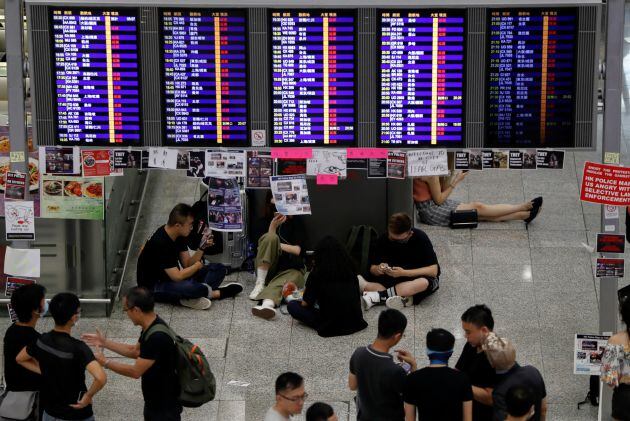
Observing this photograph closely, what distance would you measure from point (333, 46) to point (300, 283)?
3.45 m

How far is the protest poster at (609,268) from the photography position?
33.3 feet

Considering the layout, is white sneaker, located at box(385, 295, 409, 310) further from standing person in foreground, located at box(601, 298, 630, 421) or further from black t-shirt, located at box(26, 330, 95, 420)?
black t-shirt, located at box(26, 330, 95, 420)

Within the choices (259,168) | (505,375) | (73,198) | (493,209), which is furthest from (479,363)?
(493,209)

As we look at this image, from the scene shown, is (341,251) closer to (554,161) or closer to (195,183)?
(554,161)

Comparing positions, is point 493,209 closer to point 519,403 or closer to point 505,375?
point 505,375

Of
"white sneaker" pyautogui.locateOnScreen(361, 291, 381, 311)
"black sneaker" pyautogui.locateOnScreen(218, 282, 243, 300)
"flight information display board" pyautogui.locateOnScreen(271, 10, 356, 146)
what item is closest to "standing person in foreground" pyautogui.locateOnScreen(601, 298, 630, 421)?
"flight information display board" pyautogui.locateOnScreen(271, 10, 356, 146)

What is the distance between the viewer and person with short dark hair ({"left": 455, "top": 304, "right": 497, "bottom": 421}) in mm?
8750

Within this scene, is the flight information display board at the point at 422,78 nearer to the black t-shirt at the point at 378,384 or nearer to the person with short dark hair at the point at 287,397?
the black t-shirt at the point at 378,384

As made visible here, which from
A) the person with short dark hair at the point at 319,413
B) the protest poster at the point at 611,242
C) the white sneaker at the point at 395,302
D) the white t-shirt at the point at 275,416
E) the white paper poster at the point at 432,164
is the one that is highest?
the white paper poster at the point at 432,164

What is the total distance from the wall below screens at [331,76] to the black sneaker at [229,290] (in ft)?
9.16

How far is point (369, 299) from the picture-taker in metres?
12.5

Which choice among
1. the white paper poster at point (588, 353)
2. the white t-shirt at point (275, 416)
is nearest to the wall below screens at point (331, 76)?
the white paper poster at point (588, 353)

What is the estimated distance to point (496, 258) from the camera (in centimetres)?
1348

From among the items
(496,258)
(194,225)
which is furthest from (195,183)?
(496,258)
